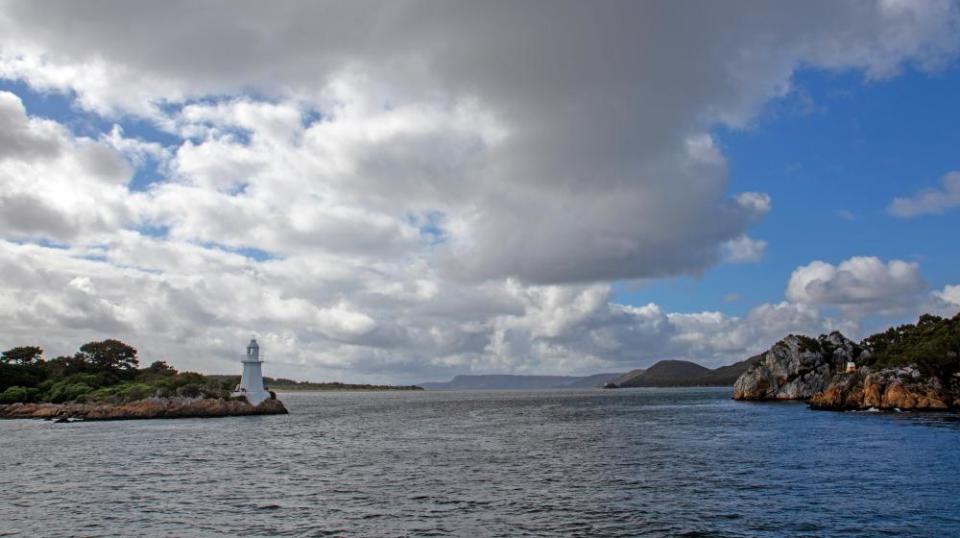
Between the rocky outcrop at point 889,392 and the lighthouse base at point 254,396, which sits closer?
the rocky outcrop at point 889,392

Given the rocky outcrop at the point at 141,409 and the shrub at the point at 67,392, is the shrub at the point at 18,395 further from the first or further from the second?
the rocky outcrop at the point at 141,409

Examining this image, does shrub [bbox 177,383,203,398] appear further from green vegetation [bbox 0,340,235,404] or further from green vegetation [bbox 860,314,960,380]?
green vegetation [bbox 860,314,960,380]

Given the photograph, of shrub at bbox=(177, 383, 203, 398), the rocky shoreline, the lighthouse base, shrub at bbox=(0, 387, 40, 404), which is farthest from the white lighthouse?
the rocky shoreline

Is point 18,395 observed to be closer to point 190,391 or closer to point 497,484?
point 190,391

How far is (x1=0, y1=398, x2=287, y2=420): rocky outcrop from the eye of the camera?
408 ft

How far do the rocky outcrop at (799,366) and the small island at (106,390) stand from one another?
129m

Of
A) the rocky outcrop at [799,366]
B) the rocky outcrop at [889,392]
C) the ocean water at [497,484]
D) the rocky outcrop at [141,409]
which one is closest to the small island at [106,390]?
the rocky outcrop at [141,409]

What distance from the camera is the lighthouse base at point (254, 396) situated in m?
138

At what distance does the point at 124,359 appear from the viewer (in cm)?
17438

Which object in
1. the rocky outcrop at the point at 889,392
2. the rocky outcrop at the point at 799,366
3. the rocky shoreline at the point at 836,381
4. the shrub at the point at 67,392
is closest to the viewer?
the rocky outcrop at the point at 889,392

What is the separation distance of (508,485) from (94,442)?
200ft

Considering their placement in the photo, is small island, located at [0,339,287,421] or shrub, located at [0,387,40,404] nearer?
small island, located at [0,339,287,421]

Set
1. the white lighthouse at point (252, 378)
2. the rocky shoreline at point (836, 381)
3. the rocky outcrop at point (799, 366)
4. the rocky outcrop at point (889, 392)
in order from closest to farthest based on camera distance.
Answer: the rocky outcrop at point (889, 392) < the rocky shoreline at point (836, 381) < the white lighthouse at point (252, 378) < the rocky outcrop at point (799, 366)

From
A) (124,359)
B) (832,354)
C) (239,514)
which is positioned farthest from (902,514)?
(124,359)
